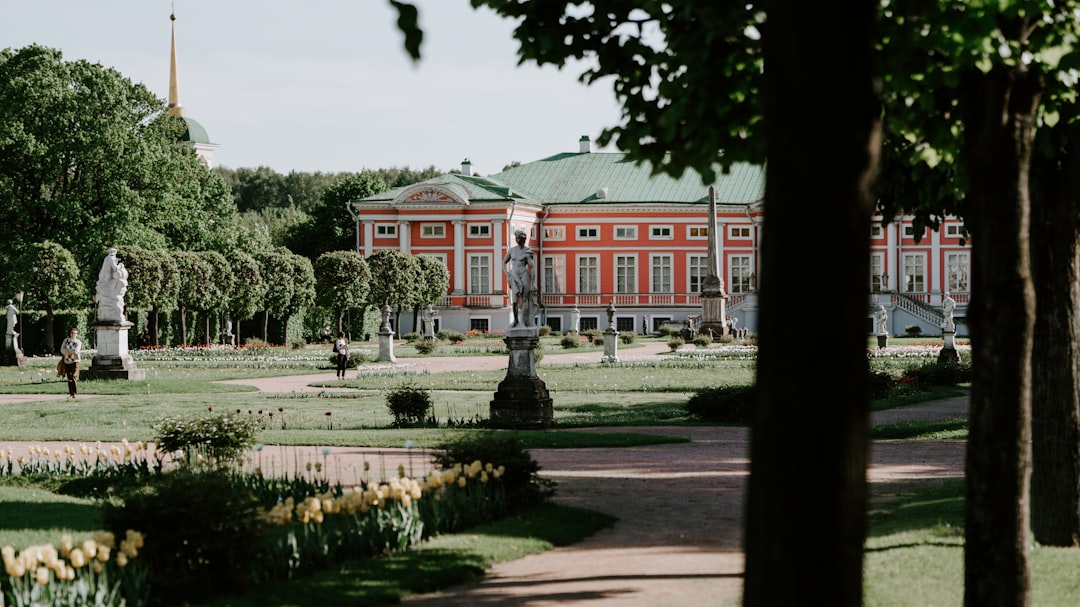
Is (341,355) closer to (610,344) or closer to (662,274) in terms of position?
(610,344)

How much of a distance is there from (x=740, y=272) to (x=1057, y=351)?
5862 cm

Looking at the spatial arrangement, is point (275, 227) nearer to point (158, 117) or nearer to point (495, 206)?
point (495, 206)

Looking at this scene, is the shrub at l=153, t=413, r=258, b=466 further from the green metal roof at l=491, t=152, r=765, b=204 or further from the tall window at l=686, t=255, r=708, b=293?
the tall window at l=686, t=255, r=708, b=293

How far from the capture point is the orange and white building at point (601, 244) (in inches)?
2498

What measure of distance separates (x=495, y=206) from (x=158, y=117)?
20.0m

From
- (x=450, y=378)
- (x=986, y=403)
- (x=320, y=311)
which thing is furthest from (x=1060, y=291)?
(x=320, y=311)

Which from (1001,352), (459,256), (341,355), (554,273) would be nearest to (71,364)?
(341,355)

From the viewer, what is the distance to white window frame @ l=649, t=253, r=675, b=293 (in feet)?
217

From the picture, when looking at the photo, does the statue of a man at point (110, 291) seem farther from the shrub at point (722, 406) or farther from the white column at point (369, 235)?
the white column at point (369, 235)

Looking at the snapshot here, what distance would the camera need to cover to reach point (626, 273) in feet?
217

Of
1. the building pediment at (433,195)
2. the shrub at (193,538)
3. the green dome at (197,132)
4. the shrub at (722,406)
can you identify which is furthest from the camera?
the green dome at (197,132)

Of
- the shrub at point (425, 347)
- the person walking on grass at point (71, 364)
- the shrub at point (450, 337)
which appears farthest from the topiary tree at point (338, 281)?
the person walking on grass at point (71, 364)

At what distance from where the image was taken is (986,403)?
6191 mm

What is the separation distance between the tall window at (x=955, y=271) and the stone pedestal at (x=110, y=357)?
47.9 m
